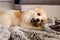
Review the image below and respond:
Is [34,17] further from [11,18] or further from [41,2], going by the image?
[41,2]

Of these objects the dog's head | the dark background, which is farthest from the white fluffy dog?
the dark background

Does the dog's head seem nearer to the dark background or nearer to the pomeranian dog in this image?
the pomeranian dog

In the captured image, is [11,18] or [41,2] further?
[41,2]

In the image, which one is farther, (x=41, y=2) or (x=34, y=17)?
(x=41, y=2)

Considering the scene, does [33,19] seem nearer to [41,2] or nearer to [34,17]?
[34,17]

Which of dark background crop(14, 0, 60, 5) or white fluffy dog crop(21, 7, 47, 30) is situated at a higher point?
dark background crop(14, 0, 60, 5)

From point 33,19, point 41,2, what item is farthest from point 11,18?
point 41,2

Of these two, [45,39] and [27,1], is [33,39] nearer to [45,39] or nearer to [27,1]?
[45,39]

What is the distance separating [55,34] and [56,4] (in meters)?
0.87

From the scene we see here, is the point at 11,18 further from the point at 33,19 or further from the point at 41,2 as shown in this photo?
the point at 41,2

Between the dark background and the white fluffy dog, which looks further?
the dark background

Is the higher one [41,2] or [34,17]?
[41,2]

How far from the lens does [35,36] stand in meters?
0.90

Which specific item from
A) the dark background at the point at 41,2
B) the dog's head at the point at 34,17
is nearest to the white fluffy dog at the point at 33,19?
the dog's head at the point at 34,17
